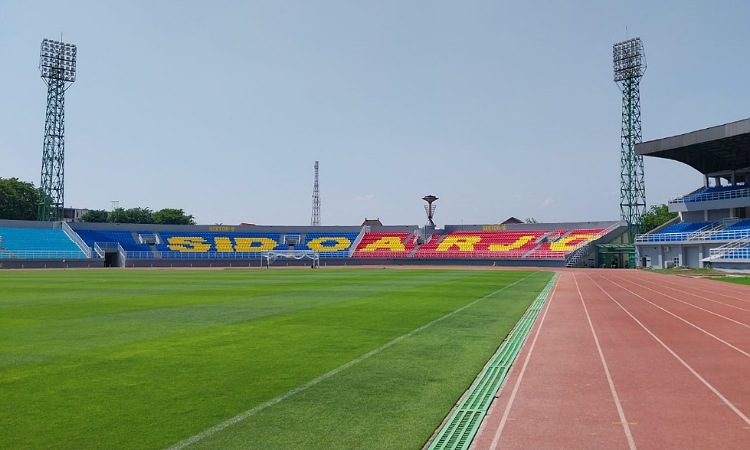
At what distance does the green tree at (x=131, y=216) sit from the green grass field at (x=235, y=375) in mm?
107835

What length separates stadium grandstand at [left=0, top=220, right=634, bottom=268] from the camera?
66.3m

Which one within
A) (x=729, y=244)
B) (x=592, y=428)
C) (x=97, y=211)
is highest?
(x=97, y=211)

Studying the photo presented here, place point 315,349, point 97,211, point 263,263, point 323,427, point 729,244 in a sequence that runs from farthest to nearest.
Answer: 1. point 97,211
2. point 263,263
3. point 729,244
4. point 315,349
5. point 323,427

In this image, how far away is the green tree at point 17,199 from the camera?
3713 inches

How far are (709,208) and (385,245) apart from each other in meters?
43.7

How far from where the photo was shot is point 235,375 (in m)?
8.57

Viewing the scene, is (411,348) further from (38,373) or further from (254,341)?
(38,373)

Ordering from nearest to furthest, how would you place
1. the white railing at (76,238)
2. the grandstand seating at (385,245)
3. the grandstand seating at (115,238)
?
the white railing at (76,238)
the grandstand seating at (115,238)
the grandstand seating at (385,245)

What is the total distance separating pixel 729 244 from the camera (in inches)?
1949

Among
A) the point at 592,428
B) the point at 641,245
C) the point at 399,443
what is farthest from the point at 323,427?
the point at 641,245

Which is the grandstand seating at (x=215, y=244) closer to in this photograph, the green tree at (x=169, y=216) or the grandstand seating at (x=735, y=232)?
the green tree at (x=169, y=216)

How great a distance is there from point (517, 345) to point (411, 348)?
250cm

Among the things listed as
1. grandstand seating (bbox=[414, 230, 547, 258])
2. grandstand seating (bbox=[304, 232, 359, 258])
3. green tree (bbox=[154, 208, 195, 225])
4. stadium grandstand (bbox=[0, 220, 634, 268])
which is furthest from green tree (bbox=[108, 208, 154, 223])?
grandstand seating (bbox=[414, 230, 547, 258])

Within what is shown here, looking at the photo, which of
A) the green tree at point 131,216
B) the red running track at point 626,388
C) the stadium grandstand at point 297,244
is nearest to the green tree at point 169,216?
the green tree at point 131,216
